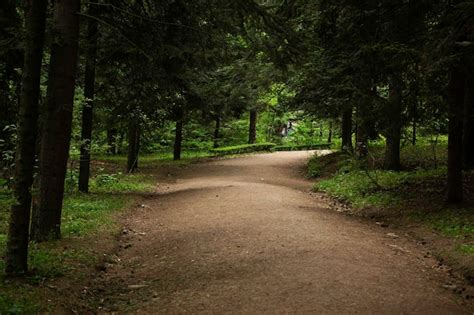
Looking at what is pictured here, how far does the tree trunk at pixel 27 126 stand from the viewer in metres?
6.53

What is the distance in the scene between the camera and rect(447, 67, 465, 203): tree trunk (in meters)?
11.3

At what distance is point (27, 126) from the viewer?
Answer: 654 centimetres

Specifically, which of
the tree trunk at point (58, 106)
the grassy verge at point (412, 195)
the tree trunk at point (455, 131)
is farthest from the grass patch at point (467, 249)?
the tree trunk at point (58, 106)

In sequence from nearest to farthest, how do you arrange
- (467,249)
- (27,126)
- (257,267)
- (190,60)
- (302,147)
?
(27,126)
(257,267)
(467,249)
(190,60)
(302,147)

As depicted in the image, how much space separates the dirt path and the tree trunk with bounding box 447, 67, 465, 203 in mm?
2162

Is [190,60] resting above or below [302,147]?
above

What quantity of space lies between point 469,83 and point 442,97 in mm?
2815

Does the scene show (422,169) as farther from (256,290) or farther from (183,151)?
(183,151)

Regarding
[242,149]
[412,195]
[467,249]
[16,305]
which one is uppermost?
[242,149]

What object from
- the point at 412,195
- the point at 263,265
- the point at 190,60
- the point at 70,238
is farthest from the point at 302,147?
the point at 263,265

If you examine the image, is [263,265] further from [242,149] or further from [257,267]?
[242,149]

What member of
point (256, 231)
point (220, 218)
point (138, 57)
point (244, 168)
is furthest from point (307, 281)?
point (244, 168)

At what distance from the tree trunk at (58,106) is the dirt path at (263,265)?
170 cm

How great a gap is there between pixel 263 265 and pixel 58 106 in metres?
4.30
